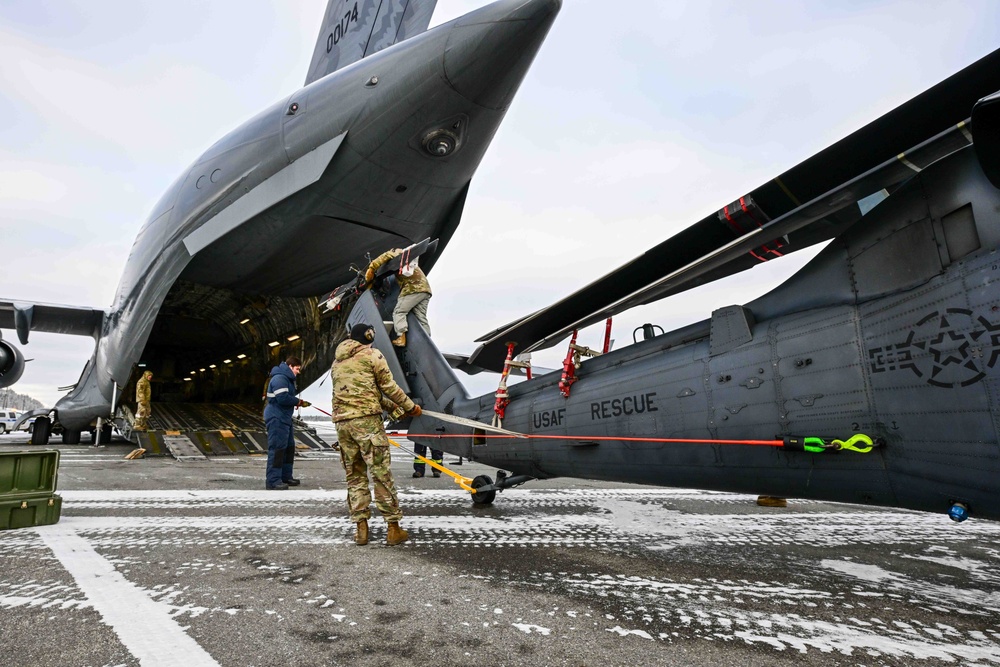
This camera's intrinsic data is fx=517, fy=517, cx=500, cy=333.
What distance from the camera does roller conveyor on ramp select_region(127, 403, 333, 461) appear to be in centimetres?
1226

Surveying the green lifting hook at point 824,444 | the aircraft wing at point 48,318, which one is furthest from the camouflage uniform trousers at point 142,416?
the green lifting hook at point 824,444

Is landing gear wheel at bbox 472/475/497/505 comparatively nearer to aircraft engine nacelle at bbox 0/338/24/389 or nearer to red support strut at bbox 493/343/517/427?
red support strut at bbox 493/343/517/427

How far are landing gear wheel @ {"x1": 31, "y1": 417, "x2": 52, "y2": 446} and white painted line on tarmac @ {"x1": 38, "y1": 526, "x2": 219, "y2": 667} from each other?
16.2 metres

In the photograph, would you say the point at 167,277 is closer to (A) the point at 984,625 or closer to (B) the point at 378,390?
(B) the point at 378,390

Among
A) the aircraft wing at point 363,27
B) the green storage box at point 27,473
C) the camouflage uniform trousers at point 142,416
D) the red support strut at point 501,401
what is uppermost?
the aircraft wing at point 363,27

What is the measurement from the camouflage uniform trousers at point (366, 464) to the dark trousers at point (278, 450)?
3.24 meters

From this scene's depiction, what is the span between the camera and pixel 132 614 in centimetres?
223

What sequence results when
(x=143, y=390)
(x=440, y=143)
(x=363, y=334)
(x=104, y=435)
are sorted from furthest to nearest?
1. (x=104, y=435)
2. (x=143, y=390)
3. (x=440, y=143)
4. (x=363, y=334)

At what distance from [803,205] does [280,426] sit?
6.35m

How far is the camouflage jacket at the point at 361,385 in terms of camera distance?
3.94m

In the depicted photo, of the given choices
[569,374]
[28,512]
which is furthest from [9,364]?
[569,374]

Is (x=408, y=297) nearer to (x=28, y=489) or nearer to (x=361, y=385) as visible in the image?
(x=361, y=385)

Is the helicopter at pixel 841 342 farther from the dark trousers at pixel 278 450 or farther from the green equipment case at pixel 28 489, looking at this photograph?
the dark trousers at pixel 278 450

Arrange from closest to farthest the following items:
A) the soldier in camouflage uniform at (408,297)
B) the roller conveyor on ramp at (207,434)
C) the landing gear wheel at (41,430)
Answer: the soldier in camouflage uniform at (408,297), the roller conveyor on ramp at (207,434), the landing gear wheel at (41,430)
